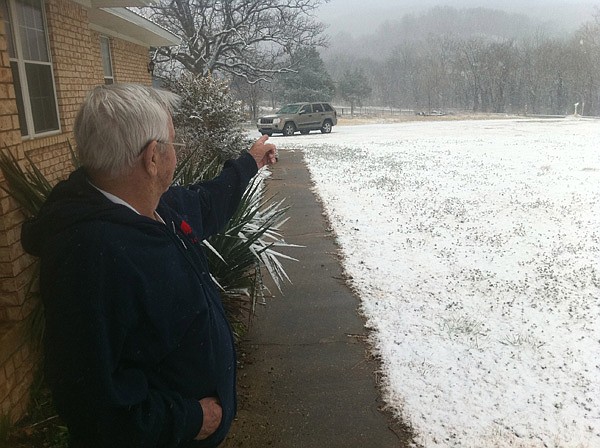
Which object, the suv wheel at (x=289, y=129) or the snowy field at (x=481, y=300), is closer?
the snowy field at (x=481, y=300)

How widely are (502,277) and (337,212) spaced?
372 cm

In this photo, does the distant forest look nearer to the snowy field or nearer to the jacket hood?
the snowy field

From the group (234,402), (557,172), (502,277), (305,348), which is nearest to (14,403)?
(234,402)

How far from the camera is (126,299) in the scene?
4.06ft

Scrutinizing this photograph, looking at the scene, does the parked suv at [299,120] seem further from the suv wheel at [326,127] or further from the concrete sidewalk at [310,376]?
the concrete sidewalk at [310,376]

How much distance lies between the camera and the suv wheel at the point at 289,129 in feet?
92.8

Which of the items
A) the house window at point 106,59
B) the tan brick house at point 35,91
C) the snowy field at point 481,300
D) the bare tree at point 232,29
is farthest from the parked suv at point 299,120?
the house window at point 106,59

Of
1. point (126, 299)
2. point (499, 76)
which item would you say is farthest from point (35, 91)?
point (499, 76)

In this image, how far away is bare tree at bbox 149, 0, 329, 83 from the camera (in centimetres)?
2681

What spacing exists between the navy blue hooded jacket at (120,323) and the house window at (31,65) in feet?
15.9

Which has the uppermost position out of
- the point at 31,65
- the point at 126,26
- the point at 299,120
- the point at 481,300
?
the point at 126,26

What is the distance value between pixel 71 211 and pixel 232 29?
27.5m

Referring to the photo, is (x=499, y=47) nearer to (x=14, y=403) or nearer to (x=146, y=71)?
(x=146, y=71)

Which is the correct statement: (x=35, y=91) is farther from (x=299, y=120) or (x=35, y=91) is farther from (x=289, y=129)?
(x=299, y=120)
